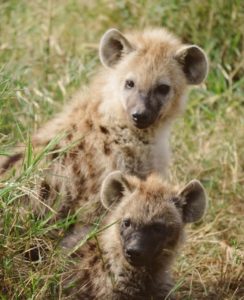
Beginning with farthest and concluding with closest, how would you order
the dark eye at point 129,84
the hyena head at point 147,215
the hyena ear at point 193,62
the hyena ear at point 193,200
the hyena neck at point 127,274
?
1. the hyena ear at point 193,62
2. the dark eye at point 129,84
3. the hyena ear at point 193,200
4. the hyena neck at point 127,274
5. the hyena head at point 147,215

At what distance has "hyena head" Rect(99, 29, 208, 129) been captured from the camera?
6688mm

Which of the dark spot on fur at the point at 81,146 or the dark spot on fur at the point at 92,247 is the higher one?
the dark spot on fur at the point at 81,146

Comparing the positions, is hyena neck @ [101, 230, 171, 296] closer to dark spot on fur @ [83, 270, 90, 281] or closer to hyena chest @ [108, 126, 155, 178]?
dark spot on fur @ [83, 270, 90, 281]

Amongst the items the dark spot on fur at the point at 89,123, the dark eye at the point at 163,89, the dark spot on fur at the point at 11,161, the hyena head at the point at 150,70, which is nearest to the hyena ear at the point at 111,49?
the hyena head at the point at 150,70

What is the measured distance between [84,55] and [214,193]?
206 centimetres

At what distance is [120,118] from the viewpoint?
672 cm

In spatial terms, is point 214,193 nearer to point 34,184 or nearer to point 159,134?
point 159,134

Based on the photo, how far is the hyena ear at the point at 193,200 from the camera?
6.12 m

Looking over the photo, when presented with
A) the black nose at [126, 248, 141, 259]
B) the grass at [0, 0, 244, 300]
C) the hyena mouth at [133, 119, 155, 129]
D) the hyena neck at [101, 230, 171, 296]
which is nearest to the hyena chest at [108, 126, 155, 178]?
the hyena mouth at [133, 119, 155, 129]

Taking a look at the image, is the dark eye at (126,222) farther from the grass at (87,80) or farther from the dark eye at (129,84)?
the dark eye at (129,84)

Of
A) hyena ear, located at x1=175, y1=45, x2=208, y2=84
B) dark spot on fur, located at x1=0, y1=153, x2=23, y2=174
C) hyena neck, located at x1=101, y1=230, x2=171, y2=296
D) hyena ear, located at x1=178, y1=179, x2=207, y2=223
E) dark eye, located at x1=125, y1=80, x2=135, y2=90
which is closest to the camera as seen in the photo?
hyena neck, located at x1=101, y1=230, x2=171, y2=296

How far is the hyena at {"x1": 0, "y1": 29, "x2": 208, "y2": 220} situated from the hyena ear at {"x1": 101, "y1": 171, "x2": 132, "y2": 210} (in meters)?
0.27

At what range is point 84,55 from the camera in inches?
351

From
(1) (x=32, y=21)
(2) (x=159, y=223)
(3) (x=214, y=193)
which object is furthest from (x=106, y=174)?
(1) (x=32, y=21)
